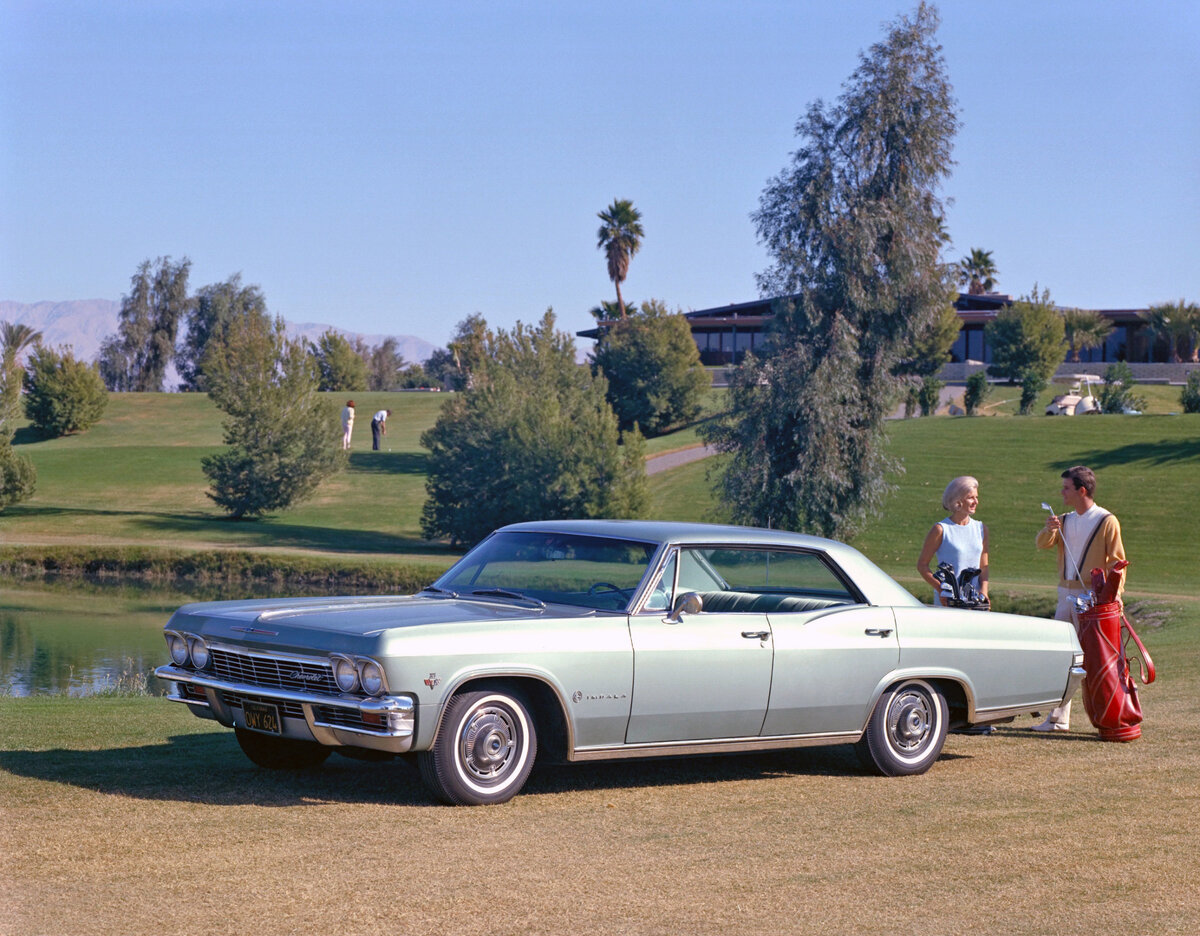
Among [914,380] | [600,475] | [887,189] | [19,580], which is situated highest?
[887,189]

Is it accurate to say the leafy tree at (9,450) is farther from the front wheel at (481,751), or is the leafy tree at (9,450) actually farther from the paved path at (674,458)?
the front wheel at (481,751)

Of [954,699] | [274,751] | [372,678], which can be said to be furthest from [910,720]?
[274,751]

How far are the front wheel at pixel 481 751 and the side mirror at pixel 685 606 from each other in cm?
101

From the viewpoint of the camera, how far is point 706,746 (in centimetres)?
761

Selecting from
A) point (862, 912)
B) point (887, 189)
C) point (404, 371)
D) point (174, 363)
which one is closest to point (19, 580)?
point (887, 189)

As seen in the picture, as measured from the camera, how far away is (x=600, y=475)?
144ft

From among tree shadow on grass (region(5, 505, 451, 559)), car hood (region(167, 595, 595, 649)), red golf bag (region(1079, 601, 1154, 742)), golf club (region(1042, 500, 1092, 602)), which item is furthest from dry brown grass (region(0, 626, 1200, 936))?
tree shadow on grass (region(5, 505, 451, 559))

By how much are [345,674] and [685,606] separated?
1.89 metres

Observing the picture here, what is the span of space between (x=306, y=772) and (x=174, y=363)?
10025cm

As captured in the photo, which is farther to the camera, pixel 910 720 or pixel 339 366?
pixel 339 366

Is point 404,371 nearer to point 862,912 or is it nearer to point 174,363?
point 174,363

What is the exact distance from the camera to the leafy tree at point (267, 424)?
47.3m

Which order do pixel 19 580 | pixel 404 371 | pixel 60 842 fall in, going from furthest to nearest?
pixel 404 371, pixel 19 580, pixel 60 842

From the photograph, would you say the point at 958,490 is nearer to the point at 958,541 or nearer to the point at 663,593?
the point at 958,541
